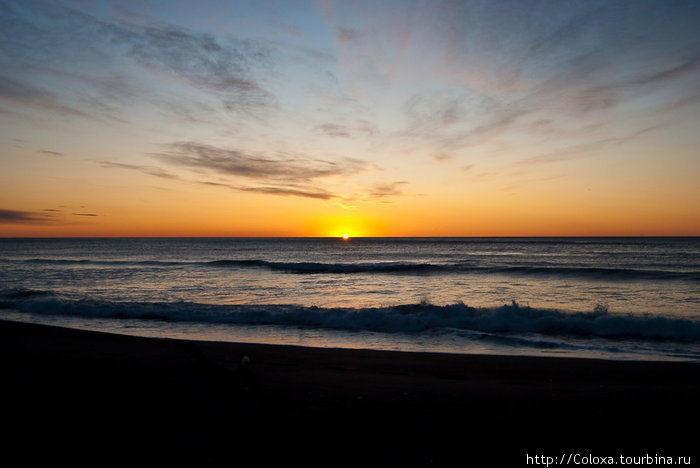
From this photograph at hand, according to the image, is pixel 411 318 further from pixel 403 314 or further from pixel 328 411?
pixel 328 411

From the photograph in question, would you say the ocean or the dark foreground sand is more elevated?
the dark foreground sand

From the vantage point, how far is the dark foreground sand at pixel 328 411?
389 centimetres

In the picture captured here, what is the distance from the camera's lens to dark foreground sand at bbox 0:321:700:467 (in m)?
3.89

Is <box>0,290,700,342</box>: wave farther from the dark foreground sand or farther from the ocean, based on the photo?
the dark foreground sand

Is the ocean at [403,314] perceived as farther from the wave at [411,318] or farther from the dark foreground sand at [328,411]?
the dark foreground sand at [328,411]

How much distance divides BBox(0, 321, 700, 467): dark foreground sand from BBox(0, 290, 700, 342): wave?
4.99m

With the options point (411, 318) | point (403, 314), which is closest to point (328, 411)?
point (411, 318)

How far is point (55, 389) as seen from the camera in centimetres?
537

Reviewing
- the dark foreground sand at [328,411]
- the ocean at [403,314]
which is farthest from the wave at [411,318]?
the dark foreground sand at [328,411]

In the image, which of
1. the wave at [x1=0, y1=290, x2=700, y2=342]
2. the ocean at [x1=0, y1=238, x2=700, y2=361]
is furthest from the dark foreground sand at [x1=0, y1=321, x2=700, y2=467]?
the wave at [x1=0, y1=290, x2=700, y2=342]

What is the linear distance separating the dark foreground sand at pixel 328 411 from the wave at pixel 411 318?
499cm

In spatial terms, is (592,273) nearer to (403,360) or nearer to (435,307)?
(435,307)

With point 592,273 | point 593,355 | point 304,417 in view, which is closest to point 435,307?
point 593,355

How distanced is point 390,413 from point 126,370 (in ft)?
15.4
